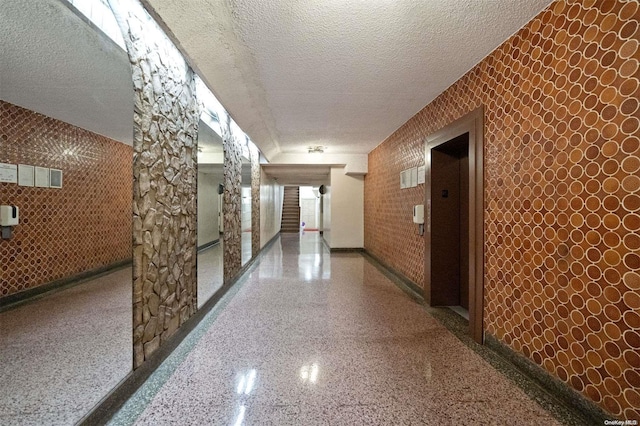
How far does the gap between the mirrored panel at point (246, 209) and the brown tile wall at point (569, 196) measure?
13.3ft

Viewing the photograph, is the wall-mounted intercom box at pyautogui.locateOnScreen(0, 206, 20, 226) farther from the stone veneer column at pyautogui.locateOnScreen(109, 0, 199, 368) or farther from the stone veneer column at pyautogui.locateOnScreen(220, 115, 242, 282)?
the stone veneer column at pyautogui.locateOnScreen(220, 115, 242, 282)

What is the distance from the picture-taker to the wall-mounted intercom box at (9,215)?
123cm

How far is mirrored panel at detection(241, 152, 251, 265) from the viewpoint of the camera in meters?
5.31

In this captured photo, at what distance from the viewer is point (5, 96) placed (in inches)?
47.8

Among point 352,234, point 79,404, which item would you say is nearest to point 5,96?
point 79,404

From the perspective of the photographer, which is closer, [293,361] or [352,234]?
[293,361]

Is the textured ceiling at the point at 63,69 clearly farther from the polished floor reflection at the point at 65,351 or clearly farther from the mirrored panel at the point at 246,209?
the mirrored panel at the point at 246,209

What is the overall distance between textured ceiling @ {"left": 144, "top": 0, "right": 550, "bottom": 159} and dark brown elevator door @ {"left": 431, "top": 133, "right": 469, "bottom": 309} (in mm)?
860

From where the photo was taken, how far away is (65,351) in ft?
5.67

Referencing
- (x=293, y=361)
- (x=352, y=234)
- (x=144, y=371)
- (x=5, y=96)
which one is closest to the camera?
(x=5, y=96)

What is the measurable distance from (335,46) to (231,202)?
2816mm

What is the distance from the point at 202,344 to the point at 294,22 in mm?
2775

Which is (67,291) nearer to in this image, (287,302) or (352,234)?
(287,302)

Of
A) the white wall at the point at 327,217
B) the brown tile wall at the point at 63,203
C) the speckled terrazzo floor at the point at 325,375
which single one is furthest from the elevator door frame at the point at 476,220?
the white wall at the point at 327,217
